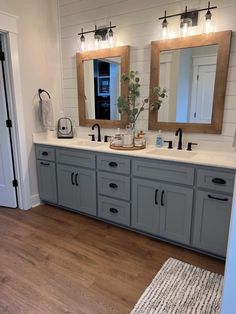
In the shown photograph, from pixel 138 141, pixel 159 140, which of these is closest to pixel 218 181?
pixel 159 140

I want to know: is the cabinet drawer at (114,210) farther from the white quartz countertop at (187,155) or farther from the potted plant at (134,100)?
the potted plant at (134,100)

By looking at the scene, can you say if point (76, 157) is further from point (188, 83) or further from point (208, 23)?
point (208, 23)

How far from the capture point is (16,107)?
2777 mm

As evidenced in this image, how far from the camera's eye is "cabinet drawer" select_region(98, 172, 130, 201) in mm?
2406

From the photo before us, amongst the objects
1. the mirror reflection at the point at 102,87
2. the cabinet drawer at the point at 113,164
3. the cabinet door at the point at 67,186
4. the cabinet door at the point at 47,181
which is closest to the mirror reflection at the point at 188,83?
the mirror reflection at the point at 102,87

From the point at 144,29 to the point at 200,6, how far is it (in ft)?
2.00

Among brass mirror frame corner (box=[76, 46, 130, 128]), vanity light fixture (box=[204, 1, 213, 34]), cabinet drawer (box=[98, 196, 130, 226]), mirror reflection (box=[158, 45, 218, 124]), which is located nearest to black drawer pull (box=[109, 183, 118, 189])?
cabinet drawer (box=[98, 196, 130, 226])

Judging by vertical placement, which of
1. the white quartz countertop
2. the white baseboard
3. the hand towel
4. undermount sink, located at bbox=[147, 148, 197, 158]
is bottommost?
the white baseboard

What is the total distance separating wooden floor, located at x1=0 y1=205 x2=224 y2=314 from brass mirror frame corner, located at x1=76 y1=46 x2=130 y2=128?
1.26 metres

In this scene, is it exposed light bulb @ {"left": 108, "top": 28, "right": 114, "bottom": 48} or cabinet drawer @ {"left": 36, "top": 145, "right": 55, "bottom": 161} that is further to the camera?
cabinet drawer @ {"left": 36, "top": 145, "right": 55, "bottom": 161}

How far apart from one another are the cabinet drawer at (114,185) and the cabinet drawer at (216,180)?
0.74m

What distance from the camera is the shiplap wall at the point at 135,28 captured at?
7.17ft

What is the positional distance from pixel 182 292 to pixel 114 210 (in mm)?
1074

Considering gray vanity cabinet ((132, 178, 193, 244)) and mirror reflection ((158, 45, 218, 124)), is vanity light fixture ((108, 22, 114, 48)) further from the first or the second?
gray vanity cabinet ((132, 178, 193, 244))
